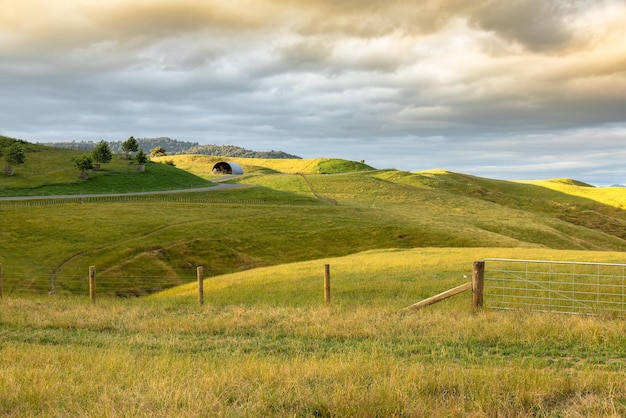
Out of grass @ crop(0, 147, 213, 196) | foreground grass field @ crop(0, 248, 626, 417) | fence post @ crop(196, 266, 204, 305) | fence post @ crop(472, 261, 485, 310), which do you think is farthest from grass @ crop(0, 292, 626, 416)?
grass @ crop(0, 147, 213, 196)

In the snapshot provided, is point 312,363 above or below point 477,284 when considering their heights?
below

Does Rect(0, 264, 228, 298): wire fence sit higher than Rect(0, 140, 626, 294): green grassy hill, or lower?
lower

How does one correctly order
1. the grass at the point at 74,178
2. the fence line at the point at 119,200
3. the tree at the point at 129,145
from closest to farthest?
the fence line at the point at 119,200 → the grass at the point at 74,178 → the tree at the point at 129,145

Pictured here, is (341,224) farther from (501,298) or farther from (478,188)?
(478,188)

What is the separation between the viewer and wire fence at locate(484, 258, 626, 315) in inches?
726

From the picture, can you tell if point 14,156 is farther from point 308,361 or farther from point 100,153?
point 308,361

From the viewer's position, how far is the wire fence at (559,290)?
18.4m

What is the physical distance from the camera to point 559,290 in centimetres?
2361

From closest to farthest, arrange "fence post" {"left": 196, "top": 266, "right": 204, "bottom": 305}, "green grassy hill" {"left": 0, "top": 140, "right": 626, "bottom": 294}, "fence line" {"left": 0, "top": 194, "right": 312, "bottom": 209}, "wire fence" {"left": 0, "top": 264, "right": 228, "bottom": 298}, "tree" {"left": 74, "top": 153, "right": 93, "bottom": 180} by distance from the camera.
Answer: "fence post" {"left": 196, "top": 266, "right": 204, "bottom": 305}, "wire fence" {"left": 0, "top": 264, "right": 228, "bottom": 298}, "green grassy hill" {"left": 0, "top": 140, "right": 626, "bottom": 294}, "fence line" {"left": 0, "top": 194, "right": 312, "bottom": 209}, "tree" {"left": 74, "top": 153, "right": 93, "bottom": 180}

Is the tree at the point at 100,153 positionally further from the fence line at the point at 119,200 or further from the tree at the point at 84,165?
the fence line at the point at 119,200

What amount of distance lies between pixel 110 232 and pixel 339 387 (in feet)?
174

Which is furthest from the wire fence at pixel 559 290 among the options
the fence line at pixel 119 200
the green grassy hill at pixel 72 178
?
the green grassy hill at pixel 72 178

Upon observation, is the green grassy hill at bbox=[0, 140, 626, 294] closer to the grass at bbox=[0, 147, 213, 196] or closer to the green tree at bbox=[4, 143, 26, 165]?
the grass at bbox=[0, 147, 213, 196]

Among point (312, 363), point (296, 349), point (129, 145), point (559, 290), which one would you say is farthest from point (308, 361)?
point (129, 145)
